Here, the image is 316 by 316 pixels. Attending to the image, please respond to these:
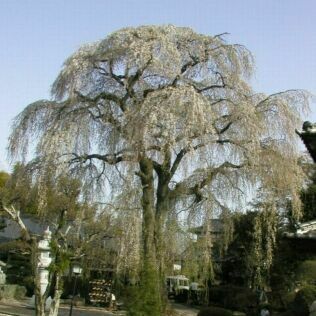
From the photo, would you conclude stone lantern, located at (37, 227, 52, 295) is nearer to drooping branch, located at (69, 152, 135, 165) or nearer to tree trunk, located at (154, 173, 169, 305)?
drooping branch, located at (69, 152, 135, 165)

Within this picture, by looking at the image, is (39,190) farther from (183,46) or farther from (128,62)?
(183,46)

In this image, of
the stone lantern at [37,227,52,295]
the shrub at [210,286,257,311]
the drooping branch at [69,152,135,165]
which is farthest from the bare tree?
the shrub at [210,286,257,311]

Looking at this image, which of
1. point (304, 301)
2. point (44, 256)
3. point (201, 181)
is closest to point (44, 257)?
point (44, 256)

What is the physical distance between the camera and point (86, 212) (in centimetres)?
1655

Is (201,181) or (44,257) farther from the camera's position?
(44,257)

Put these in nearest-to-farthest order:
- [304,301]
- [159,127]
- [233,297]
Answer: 1. [159,127]
2. [304,301]
3. [233,297]

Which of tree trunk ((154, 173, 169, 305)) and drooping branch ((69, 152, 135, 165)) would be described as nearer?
drooping branch ((69, 152, 135, 165))

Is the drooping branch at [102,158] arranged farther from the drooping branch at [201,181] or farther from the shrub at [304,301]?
the shrub at [304,301]

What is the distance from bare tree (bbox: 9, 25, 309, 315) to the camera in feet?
47.7

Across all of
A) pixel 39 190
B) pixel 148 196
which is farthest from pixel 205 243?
pixel 39 190

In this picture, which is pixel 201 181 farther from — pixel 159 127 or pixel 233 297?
pixel 233 297

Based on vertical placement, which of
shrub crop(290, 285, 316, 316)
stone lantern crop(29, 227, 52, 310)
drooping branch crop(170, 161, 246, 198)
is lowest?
shrub crop(290, 285, 316, 316)

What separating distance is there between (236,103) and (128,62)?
11.5ft

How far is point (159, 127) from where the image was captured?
46.1 ft
